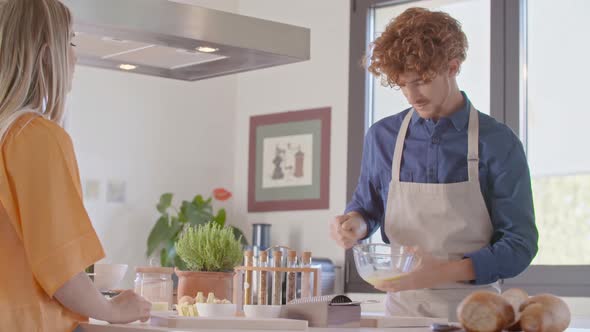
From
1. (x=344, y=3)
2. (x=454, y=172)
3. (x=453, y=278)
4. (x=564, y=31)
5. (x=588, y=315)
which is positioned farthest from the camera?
(x=344, y=3)

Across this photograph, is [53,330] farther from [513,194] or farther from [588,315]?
[588,315]

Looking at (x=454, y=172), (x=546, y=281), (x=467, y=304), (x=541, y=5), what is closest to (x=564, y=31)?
(x=541, y=5)

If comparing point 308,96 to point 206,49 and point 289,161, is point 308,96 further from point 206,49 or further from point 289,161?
point 206,49

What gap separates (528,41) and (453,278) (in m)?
2.97

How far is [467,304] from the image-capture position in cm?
151

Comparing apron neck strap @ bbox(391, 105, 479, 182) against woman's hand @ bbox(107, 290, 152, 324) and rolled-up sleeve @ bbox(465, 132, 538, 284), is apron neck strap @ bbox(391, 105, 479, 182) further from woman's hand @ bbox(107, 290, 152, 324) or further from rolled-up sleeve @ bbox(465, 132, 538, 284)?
woman's hand @ bbox(107, 290, 152, 324)

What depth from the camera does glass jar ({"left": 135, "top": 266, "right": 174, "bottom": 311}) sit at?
2.45 meters

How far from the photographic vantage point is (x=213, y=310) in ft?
6.57

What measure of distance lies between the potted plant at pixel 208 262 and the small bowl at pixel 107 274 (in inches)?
7.8

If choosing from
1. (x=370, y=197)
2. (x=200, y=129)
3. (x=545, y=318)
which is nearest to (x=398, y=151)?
(x=370, y=197)

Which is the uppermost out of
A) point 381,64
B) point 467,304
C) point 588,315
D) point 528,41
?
point 528,41

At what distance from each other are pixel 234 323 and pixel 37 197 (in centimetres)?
42

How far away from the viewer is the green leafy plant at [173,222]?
545 centimetres

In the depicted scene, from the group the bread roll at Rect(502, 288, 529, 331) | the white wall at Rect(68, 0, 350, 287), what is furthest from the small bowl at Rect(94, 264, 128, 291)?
the white wall at Rect(68, 0, 350, 287)
